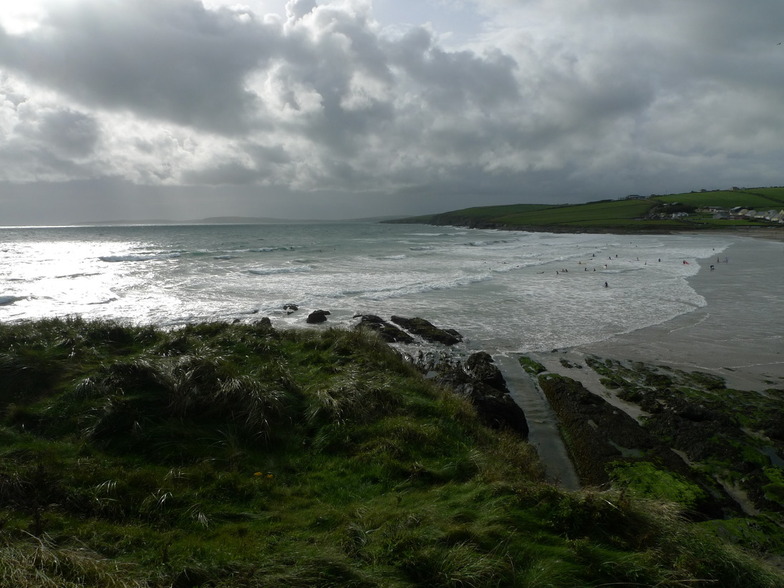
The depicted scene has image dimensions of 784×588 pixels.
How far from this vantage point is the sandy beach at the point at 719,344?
13.9m

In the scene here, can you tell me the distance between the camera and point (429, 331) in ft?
61.2

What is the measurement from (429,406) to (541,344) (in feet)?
32.3

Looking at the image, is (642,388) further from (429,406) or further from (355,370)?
(355,370)

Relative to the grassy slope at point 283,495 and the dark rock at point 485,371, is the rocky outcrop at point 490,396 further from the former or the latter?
the grassy slope at point 283,495

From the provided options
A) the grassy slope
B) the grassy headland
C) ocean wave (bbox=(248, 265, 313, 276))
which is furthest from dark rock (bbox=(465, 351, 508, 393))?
the grassy headland

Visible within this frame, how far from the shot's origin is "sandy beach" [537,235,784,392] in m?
13.9

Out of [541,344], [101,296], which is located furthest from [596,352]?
[101,296]

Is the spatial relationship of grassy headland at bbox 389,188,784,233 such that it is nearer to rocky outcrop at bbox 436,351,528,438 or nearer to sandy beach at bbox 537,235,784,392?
sandy beach at bbox 537,235,784,392

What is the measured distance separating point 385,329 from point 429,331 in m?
1.91

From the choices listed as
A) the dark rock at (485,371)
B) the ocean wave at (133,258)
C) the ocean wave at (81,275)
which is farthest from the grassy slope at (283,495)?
the ocean wave at (133,258)

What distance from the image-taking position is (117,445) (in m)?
6.68

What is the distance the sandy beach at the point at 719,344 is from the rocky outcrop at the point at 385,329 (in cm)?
545

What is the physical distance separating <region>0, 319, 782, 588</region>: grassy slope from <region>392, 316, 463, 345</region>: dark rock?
7875 millimetres

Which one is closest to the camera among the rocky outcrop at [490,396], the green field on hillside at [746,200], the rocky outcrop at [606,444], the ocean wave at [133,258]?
the rocky outcrop at [606,444]
